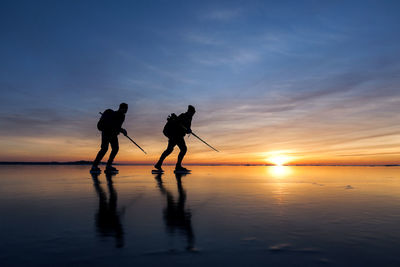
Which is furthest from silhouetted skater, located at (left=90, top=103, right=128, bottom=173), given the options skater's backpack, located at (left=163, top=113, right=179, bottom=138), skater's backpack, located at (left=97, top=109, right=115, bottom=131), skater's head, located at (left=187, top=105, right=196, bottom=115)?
skater's head, located at (left=187, top=105, right=196, bottom=115)

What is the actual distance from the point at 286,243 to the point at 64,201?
10.9ft

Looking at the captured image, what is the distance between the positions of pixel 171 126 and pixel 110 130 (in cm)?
240

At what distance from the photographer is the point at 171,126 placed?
Answer: 11469mm

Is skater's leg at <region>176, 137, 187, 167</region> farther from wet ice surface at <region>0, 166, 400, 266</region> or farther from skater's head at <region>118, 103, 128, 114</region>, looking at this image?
wet ice surface at <region>0, 166, 400, 266</region>

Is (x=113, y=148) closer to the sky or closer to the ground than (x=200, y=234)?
closer to the sky

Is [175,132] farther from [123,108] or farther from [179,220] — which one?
[179,220]

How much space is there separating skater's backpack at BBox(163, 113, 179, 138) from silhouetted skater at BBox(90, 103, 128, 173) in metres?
1.61

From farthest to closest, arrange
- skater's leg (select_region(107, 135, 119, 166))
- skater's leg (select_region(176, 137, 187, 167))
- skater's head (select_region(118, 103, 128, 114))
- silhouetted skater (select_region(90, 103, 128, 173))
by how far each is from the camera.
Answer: skater's leg (select_region(176, 137, 187, 167)) → skater's head (select_region(118, 103, 128, 114)) → skater's leg (select_region(107, 135, 119, 166)) → silhouetted skater (select_region(90, 103, 128, 173))

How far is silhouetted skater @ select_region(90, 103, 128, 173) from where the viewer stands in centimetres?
1055

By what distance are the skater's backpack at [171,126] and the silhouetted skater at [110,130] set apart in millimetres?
1608

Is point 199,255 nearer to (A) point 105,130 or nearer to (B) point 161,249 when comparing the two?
(B) point 161,249

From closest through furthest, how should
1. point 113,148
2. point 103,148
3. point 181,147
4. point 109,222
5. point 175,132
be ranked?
point 109,222
point 103,148
point 113,148
point 175,132
point 181,147

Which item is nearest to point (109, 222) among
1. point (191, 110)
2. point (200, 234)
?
point (200, 234)

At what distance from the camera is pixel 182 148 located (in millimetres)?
11617
